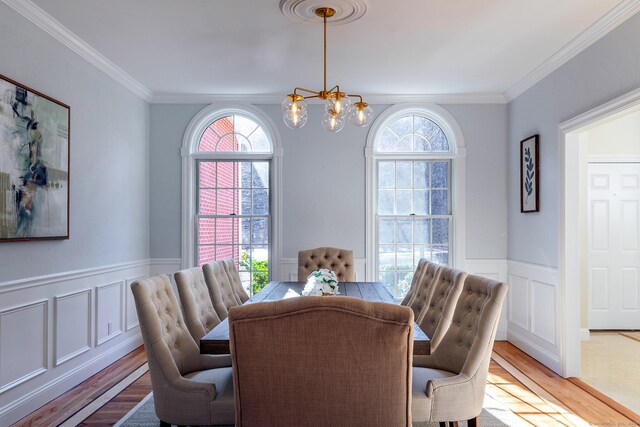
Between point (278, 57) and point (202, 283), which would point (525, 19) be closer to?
point (278, 57)

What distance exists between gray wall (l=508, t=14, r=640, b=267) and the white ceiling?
0.22 meters

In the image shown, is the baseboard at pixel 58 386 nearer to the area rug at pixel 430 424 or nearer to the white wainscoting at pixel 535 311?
the area rug at pixel 430 424

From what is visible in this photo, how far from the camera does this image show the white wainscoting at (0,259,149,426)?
3023mm

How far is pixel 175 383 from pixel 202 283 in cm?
100

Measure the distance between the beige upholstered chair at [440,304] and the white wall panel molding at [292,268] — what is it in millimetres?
2305

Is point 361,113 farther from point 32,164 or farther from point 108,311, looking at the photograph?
point 108,311

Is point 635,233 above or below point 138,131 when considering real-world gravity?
below

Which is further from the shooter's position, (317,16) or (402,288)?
(402,288)

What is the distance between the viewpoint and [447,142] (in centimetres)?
554

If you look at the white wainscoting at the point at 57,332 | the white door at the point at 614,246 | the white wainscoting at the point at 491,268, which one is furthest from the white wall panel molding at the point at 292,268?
the white door at the point at 614,246

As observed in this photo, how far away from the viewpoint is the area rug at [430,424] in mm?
3031

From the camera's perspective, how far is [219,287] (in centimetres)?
334

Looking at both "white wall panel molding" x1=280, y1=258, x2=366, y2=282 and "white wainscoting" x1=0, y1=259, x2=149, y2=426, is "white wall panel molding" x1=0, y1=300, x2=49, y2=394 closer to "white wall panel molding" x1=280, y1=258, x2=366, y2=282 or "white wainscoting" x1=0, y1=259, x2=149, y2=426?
"white wainscoting" x1=0, y1=259, x2=149, y2=426

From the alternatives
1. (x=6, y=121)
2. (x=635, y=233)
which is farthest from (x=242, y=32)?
(x=635, y=233)
